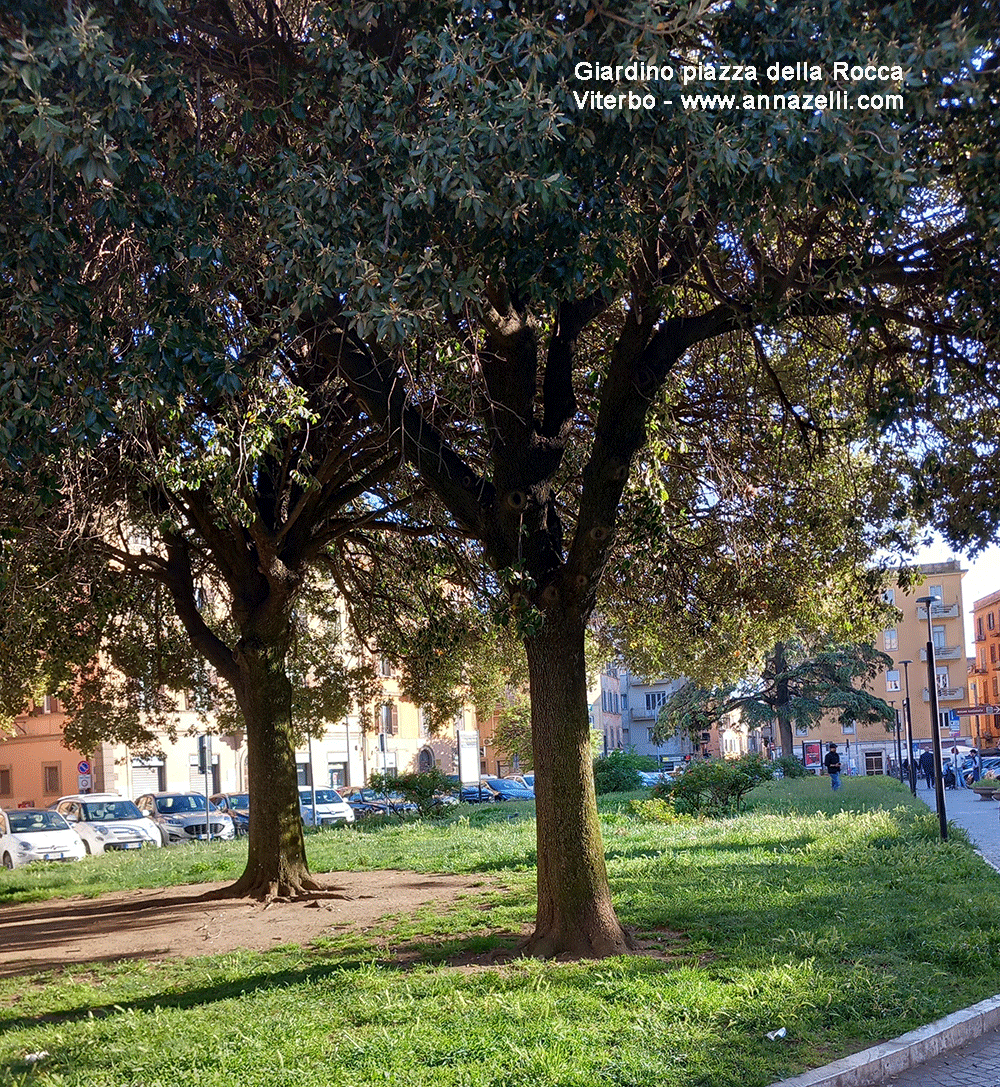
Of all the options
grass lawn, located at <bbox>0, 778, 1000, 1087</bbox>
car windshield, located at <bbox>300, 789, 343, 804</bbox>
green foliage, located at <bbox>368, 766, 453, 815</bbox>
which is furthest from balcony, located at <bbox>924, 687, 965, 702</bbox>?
grass lawn, located at <bbox>0, 778, 1000, 1087</bbox>

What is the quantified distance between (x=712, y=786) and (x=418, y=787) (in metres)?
7.28

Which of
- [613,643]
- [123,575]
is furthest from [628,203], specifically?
[613,643]

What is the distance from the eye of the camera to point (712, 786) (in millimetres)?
22547

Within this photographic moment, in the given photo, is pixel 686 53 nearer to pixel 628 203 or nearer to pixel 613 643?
pixel 628 203

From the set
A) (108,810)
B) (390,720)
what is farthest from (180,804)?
(390,720)

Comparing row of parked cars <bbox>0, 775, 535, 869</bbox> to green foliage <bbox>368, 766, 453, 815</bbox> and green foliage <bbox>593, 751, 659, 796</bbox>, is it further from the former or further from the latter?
green foliage <bbox>593, 751, 659, 796</bbox>

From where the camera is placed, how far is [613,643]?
17953 mm

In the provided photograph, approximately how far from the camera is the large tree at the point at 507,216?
6.32 meters

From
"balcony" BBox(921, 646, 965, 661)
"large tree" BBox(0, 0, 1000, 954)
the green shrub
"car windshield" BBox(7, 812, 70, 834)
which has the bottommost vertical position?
the green shrub

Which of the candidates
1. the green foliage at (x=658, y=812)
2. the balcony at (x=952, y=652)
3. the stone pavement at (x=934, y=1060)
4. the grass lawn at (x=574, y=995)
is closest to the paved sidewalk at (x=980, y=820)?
the grass lawn at (x=574, y=995)

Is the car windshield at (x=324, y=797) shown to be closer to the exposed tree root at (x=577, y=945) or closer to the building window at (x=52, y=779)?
the building window at (x=52, y=779)

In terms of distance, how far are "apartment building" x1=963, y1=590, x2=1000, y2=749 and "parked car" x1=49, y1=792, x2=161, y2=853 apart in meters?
76.3

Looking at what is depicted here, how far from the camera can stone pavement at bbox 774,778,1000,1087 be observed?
5.87 meters

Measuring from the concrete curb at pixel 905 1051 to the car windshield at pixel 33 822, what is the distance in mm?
22807
